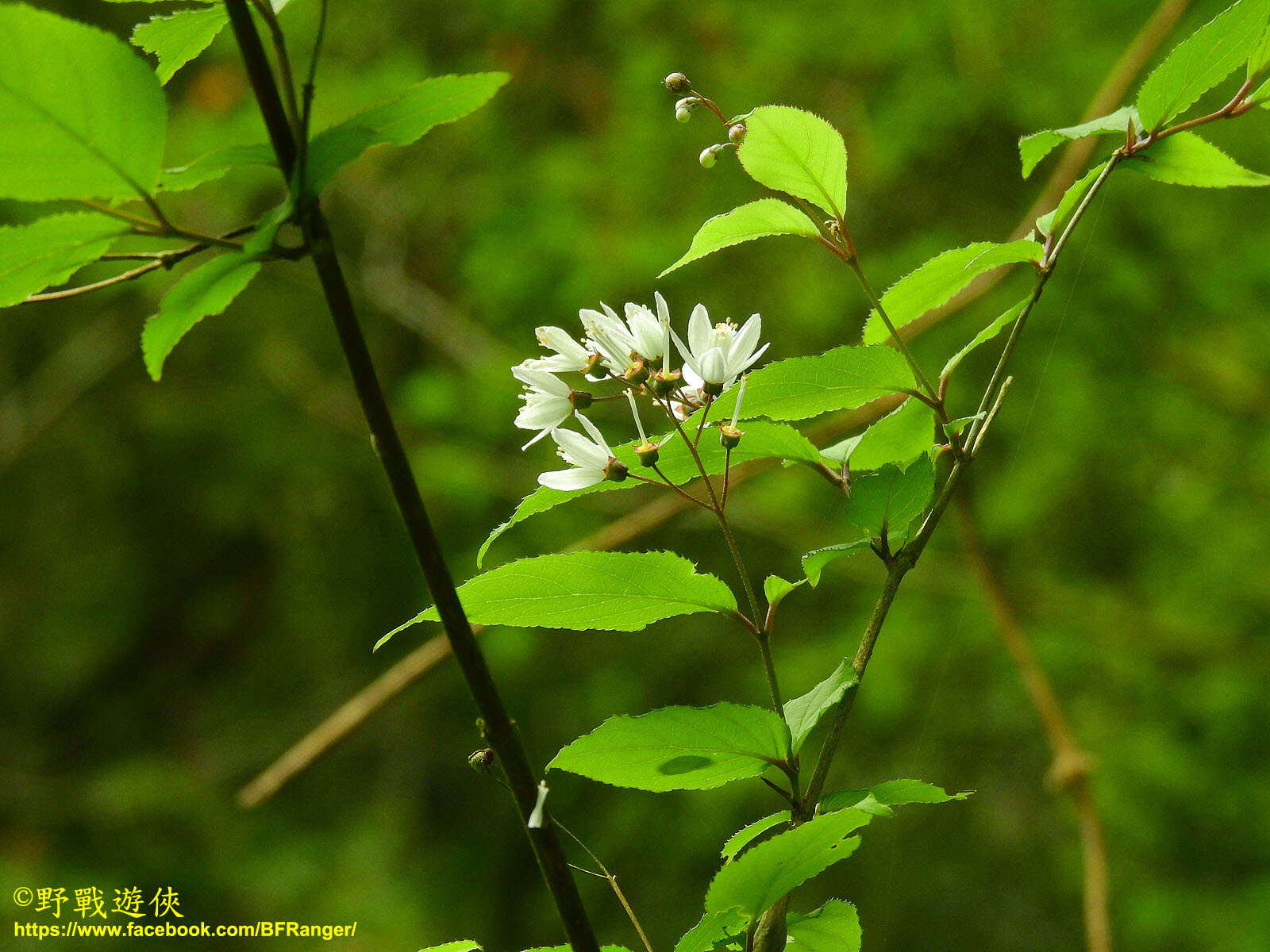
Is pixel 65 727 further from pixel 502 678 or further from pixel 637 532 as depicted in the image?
pixel 637 532

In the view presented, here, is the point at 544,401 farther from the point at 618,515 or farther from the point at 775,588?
the point at 618,515

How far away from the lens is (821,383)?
1.62 ft

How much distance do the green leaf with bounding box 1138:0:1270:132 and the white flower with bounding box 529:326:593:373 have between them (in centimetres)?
30

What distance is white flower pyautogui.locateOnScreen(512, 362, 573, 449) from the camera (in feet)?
1.77

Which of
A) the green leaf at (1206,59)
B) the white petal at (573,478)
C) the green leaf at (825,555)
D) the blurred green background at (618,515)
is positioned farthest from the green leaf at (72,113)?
the blurred green background at (618,515)

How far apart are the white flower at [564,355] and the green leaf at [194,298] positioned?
8.3 inches

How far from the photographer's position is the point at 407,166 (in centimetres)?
371

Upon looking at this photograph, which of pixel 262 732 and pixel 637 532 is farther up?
pixel 637 532

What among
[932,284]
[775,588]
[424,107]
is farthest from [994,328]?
[424,107]

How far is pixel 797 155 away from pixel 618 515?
2.49 metres

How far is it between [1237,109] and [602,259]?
8.00 ft

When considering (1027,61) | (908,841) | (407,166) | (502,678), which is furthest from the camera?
(407,166)

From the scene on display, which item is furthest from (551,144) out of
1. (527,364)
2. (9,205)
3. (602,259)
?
(527,364)

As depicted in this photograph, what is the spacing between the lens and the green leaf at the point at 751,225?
0.49 meters
